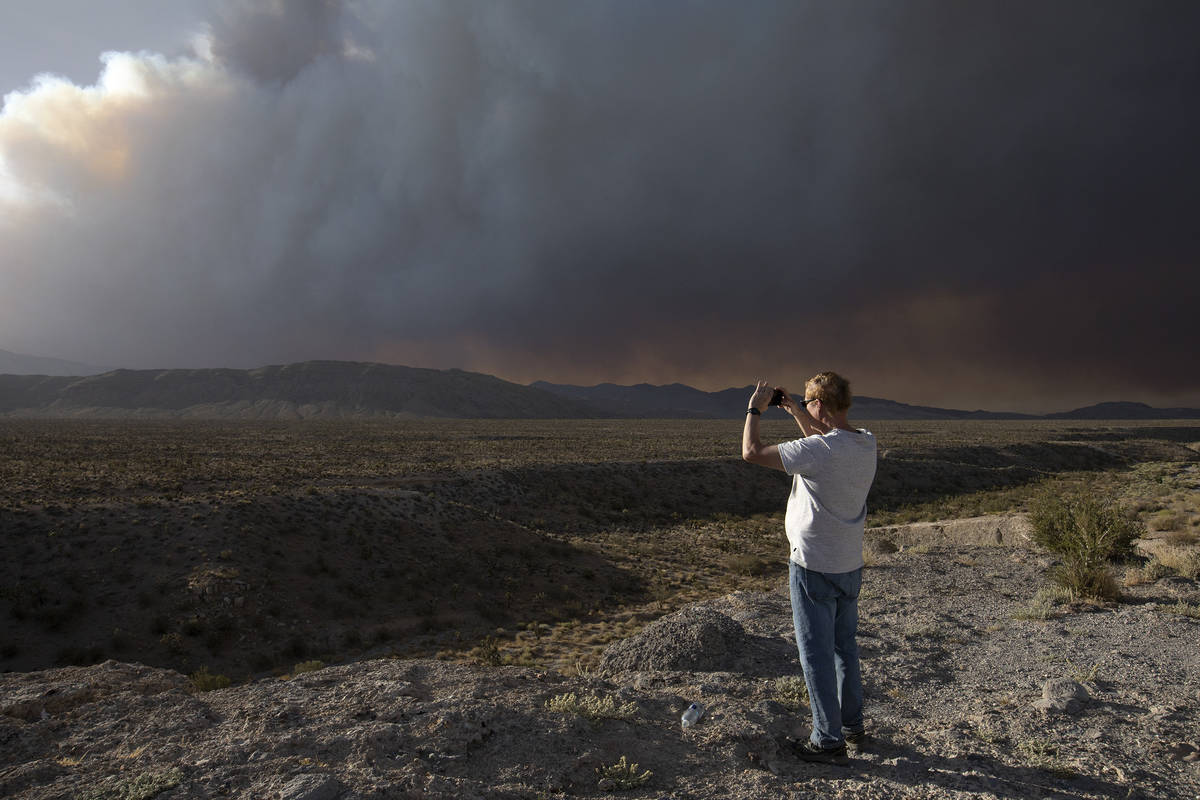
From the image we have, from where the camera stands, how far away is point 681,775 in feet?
12.4

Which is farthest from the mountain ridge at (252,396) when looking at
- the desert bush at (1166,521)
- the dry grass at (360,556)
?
the desert bush at (1166,521)

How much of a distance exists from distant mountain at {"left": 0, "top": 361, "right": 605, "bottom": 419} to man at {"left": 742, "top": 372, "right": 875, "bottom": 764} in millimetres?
172682

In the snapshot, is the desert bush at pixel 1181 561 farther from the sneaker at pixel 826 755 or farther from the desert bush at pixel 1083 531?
the sneaker at pixel 826 755

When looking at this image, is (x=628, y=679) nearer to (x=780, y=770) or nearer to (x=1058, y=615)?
(x=780, y=770)

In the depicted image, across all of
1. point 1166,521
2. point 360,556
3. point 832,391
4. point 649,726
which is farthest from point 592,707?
point 1166,521

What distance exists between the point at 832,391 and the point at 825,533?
935 mm

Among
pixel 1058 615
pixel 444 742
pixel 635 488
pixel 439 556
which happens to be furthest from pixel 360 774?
pixel 635 488

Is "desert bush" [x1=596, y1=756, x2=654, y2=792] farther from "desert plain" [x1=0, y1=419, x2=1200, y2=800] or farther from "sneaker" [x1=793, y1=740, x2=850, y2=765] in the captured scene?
"sneaker" [x1=793, y1=740, x2=850, y2=765]

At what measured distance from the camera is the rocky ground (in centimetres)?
357

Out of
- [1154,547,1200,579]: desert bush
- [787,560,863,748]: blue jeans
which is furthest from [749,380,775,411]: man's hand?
[1154,547,1200,579]: desert bush

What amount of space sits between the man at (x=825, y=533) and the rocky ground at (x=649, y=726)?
1.67 feet

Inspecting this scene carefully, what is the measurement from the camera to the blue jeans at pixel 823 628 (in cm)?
367

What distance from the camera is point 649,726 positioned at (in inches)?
178

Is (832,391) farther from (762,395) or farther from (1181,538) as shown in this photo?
(1181,538)
